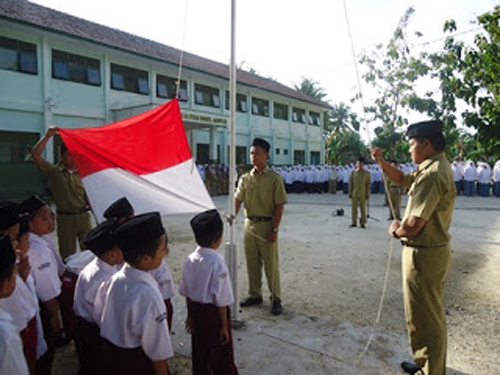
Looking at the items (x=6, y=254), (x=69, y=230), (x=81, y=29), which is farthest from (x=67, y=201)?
(x=81, y=29)

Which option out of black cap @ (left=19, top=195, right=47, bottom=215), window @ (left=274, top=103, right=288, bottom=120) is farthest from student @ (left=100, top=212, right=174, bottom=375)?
window @ (left=274, top=103, right=288, bottom=120)

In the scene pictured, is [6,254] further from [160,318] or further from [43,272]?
[43,272]

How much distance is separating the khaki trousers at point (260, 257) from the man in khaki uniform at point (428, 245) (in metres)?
1.53

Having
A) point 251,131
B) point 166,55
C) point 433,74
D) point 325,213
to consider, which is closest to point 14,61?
point 166,55

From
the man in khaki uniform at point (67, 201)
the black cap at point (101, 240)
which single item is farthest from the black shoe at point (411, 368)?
the man in khaki uniform at point (67, 201)

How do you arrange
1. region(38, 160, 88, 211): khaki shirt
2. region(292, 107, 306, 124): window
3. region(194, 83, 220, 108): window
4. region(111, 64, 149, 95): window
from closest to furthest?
region(38, 160, 88, 211): khaki shirt
region(111, 64, 149, 95): window
region(194, 83, 220, 108): window
region(292, 107, 306, 124): window

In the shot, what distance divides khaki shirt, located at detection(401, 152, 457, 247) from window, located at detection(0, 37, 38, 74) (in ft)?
50.5

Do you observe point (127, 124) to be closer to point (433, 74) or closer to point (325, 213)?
point (325, 213)

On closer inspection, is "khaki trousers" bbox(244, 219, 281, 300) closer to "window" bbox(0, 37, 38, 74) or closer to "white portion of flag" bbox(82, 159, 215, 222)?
"white portion of flag" bbox(82, 159, 215, 222)

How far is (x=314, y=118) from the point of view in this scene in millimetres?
32125

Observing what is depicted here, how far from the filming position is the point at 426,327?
271 cm

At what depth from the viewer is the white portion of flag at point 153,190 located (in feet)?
11.4

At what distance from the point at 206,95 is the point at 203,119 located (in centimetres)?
381

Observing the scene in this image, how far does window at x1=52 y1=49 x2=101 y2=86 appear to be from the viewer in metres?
15.4
